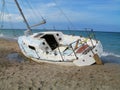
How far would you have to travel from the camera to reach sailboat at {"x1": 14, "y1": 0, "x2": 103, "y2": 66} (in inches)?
655

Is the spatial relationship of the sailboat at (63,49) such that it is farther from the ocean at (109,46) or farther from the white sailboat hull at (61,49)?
the ocean at (109,46)

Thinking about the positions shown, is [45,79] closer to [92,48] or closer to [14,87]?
[14,87]

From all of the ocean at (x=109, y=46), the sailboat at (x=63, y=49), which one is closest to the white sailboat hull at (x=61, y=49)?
the sailboat at (x=63, y=49)

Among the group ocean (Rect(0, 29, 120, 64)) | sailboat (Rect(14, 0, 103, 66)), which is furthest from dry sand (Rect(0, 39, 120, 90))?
ocean (Rect(0, 29, 120, 64))

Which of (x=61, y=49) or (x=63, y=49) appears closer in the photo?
(x=63, y=49)

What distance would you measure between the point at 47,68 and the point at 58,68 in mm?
728

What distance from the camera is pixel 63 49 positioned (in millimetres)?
20203

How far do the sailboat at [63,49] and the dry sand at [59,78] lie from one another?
0.63 meters

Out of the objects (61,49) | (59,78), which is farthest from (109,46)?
(59,78)

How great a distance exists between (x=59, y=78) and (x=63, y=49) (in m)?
7.11

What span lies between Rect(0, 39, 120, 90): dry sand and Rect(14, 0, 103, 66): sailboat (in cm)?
63

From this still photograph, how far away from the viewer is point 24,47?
72.9 feet

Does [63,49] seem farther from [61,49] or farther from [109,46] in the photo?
[109,46]

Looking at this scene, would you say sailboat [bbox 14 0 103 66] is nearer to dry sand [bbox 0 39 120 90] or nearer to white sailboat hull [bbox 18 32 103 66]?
white sailboat hull [bbox 18 32 103 66]
